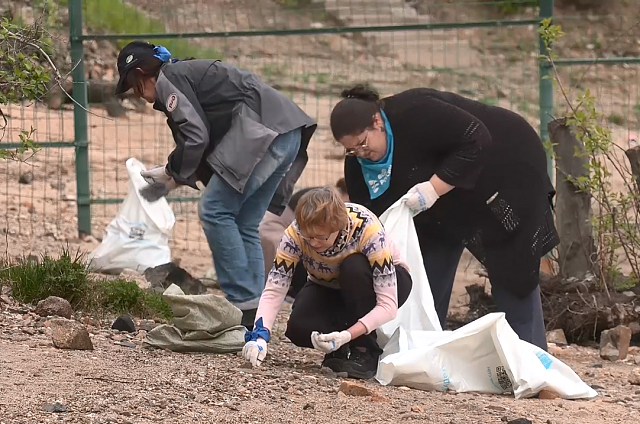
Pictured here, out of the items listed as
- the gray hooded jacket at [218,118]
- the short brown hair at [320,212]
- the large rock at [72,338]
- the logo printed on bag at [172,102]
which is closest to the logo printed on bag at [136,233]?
the gray hooded jacket at [218,118]

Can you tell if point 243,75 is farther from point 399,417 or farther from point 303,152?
point 399,417

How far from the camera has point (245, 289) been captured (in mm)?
4953

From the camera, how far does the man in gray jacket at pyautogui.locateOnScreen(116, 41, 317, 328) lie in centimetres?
475

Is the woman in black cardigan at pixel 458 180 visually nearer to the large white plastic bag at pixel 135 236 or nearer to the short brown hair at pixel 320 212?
the short brown hair at pixel 320 212

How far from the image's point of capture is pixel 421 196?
177 inches

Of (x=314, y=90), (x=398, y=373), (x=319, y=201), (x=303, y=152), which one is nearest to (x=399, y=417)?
(x=398, y=373)

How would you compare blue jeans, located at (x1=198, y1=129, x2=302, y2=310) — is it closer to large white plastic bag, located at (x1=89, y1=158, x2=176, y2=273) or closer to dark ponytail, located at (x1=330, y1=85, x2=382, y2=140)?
dark ponytail, located at (x1=330, y1=85, x2=382, y2=140)

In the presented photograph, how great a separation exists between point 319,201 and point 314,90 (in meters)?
7.80

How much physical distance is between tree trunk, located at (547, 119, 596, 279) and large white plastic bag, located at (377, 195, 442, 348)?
5.82 ft

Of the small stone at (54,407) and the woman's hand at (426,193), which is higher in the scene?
the woman's hand at (426,193)

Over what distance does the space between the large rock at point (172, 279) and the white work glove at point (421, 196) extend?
2.07 m

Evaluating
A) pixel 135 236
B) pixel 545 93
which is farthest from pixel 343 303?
pixel 545 93

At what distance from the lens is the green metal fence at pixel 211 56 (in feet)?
24.2

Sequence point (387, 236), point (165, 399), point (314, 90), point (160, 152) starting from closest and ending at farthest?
point (165, 399)
point (387, 236)
point (160, 152)
point (314, 90)
